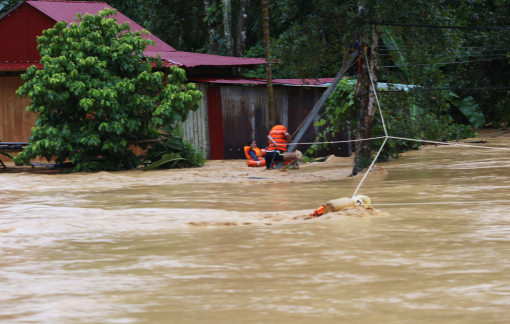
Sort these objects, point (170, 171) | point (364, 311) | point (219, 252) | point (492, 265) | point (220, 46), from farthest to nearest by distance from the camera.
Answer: point (220, 46), point (170, 171), point (219, 252), point (492, 265), point (364, 311)

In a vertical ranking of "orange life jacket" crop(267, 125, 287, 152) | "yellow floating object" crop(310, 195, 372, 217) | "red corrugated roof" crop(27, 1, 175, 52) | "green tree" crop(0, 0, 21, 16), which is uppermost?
"green tree" crop(0, 0, 21, 16)

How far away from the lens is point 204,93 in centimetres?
1509

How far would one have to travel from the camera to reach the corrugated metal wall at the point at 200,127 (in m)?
14.9

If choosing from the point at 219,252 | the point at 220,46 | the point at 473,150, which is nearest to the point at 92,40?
the point at 219,252

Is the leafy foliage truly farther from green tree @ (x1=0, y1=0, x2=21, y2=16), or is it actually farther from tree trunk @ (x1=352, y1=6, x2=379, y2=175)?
green tree @ (x1=0, y1=0, x2=21, y2=16)

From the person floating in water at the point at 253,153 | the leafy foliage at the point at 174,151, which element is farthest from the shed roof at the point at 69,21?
the person floating in water at the point at 253,153

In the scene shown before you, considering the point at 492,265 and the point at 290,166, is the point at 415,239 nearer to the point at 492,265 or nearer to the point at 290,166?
the point at 492,265

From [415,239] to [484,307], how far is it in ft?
5.73

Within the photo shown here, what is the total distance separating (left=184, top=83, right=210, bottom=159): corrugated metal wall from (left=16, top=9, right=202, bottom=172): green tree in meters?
1.94

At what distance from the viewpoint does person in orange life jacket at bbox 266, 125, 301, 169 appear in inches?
489

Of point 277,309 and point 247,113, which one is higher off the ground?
point 247,113

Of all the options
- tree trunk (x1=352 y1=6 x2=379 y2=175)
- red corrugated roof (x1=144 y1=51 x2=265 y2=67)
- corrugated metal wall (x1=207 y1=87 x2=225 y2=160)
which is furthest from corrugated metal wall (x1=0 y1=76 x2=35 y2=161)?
tree trunk (x1=352 y1=6 x2=379 y2=175)

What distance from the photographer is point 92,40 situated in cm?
1223

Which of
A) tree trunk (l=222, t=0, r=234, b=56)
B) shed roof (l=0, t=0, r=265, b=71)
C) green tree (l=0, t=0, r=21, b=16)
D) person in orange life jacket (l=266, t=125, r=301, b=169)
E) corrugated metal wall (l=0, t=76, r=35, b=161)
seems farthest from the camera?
green tree (l=0, t=0, r=21, b=16)
